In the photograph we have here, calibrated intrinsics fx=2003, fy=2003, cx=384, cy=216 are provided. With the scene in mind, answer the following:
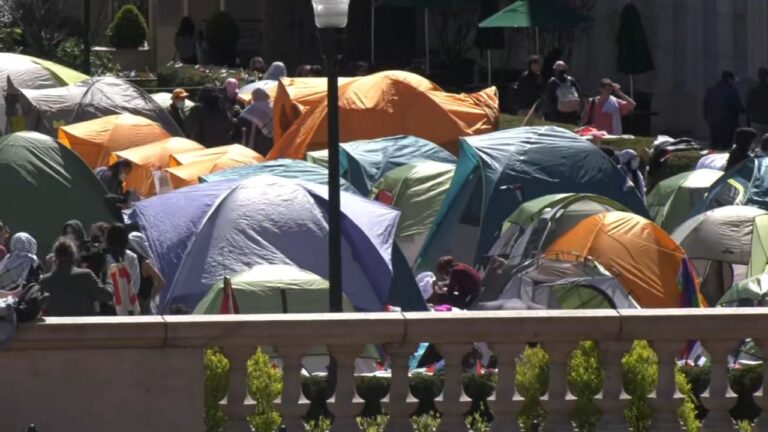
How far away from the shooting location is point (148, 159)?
23781 millimetres

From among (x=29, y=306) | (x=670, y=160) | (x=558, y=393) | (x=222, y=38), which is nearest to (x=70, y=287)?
(x=29, y=306)

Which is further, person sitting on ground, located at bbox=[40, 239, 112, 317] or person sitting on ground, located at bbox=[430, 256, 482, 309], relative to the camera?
person sitting on ground, located at bbox=[430, 256, 482, 309]

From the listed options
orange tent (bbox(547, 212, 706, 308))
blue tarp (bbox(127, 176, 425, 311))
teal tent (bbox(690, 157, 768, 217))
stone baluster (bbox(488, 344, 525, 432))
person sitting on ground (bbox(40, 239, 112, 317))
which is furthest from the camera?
teal tent (bbox(690, 157, 768, 217))

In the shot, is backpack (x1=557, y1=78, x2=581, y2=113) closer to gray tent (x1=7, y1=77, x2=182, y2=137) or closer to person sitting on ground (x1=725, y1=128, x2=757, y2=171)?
gray tent (x1=7, y1=77, x2=182, y2=137)

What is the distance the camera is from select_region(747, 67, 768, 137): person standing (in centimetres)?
2983

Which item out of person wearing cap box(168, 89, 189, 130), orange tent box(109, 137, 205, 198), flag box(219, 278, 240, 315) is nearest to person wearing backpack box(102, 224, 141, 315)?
flag box(219, 278, 240, 315)

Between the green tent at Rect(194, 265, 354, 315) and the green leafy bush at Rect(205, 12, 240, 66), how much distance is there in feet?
94.6

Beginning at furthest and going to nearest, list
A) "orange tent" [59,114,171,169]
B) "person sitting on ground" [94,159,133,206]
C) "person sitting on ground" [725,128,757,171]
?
"orange tent" [59,114,171,169] → "person sitting on ground" [725,128,757,171] → "person sitting on ground" [94,159,133,206]

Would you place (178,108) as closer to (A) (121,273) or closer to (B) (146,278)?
(B) (146,278)

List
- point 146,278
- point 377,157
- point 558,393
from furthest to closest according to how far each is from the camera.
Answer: point 377,157, point 146,278, point 558,393

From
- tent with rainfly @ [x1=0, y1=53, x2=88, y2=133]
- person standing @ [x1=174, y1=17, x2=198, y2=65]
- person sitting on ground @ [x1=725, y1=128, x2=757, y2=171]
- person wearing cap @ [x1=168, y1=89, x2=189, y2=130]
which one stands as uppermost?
person standing @ [x1=174, y1=17, x2=198, y2=65]

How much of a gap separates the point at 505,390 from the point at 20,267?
395 cm

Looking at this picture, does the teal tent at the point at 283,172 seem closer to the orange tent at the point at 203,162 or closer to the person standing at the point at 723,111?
the orange tent at the point at 203,162

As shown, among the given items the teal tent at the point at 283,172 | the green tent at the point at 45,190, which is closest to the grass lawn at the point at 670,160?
the teal tent at the point at 283,172
